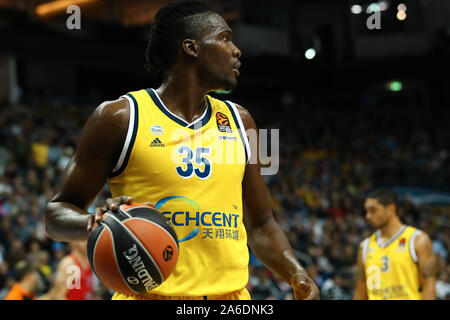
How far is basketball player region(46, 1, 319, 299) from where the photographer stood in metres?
2.66

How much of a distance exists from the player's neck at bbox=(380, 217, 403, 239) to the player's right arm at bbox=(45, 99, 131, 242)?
4185 millimetres

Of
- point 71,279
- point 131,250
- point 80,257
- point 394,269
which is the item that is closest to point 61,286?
point 71,279

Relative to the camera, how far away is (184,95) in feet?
9.41

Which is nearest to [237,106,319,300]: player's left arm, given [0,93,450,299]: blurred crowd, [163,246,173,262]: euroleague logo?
[163,246,173,262]: euroleague logo

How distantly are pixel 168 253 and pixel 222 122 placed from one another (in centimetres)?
74

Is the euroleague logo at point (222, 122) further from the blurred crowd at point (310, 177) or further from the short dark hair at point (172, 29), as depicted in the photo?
the blurred crowd at point (310, 177)

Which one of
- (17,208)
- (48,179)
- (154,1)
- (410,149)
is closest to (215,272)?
(17,208)

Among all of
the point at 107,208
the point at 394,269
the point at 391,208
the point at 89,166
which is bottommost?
the point at 394,269

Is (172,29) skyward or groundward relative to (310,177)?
skyward

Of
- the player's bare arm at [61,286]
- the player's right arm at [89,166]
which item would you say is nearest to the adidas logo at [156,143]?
the player's right arm at [89,166]

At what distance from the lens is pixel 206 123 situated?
112 inches

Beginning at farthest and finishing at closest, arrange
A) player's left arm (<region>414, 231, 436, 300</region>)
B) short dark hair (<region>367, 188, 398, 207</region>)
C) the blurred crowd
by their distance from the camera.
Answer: the blurred crowd < short dark hair (<region>367, 188, 398, 207</region>) < player's left arm (<region>414, 231, 436, 300</region>)

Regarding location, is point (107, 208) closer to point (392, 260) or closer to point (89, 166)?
point (89, 166)

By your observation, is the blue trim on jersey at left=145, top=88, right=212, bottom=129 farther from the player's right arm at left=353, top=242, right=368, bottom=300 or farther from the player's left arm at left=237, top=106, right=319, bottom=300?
the player's right arm at left=353, top=242, right=368, bottom=300
